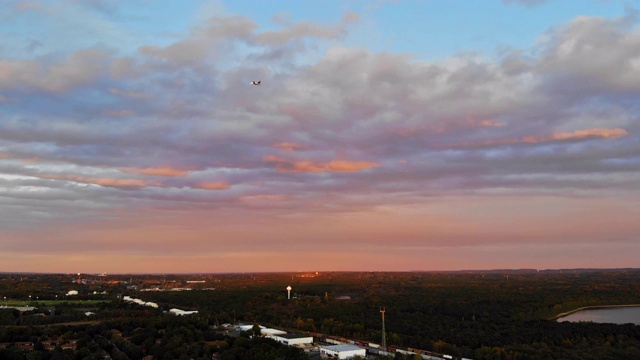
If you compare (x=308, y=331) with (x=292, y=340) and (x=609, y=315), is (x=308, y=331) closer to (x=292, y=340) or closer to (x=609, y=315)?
(x=292, y=340)

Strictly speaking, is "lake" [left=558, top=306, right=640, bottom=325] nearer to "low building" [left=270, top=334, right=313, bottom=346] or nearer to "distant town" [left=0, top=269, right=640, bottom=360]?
"distant town" [left=0, top=269, right=640, bottom=360]

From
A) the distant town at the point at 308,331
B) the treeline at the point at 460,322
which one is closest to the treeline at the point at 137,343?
the distant town at the point at 308,331

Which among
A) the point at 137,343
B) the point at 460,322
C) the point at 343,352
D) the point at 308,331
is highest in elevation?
the point at 137,343

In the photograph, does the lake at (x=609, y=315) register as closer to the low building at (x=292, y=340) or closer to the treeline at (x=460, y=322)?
the treeline at (x=460, y=322)

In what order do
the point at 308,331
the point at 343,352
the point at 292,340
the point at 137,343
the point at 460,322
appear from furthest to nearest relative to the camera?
the point at 308,331, the point at 460,322, the point at 292,340, the point at 343,352, the point at 137,343

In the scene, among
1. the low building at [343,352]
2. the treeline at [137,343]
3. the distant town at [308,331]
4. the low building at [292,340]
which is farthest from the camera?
the low building at [292,340]

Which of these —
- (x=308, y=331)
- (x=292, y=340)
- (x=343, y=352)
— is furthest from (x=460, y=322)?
(x=343, y=352)

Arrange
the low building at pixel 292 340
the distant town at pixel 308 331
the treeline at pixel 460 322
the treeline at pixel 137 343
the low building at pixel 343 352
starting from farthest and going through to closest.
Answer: the low building at pixel 292 340 → the treeline at pixel 460 322 → the low building at pixel 343 352 → the distant town at pixel 308 331 → the treeline at pixel 137 343

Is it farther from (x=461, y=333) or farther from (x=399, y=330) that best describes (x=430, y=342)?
(x=399, y=330)

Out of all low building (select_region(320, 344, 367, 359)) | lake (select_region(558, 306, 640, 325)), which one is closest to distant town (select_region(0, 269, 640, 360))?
low building (select_region(320, 344, 367, 359))
